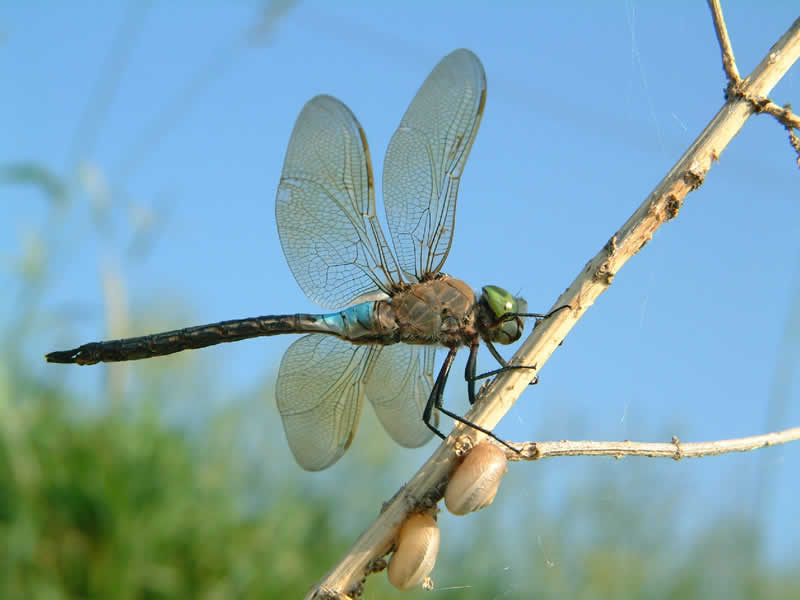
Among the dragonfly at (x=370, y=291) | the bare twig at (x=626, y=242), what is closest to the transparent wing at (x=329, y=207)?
the dragonfly at (x=370, y=291)

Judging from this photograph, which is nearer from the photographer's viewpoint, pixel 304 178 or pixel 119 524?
pixel 304 178

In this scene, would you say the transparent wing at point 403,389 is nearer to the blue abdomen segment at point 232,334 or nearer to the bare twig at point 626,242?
the blue abdomen segment at point 232,334

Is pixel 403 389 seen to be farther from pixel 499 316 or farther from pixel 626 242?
pixel 626 242

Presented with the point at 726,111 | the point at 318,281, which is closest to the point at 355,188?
the point at 318,281

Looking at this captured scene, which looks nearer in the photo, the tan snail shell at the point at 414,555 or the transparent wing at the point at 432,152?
the tan snail shell at the point at 414,555

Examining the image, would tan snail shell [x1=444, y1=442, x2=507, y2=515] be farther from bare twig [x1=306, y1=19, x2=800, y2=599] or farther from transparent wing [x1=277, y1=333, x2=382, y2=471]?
transparent wing [x1=277, y1=333, x2=382, y2=471]

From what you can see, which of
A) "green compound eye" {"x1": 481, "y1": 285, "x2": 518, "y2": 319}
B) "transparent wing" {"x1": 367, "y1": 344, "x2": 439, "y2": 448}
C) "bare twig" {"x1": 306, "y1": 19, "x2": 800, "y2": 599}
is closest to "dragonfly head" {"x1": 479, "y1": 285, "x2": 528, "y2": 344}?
"green compound eye" {"x1": 481, "y1": 285, "x2": 518, "y2": 319}

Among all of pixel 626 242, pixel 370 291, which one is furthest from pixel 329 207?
pixel 626 242

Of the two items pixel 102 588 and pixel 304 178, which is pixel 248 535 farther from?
pixel 304 178
